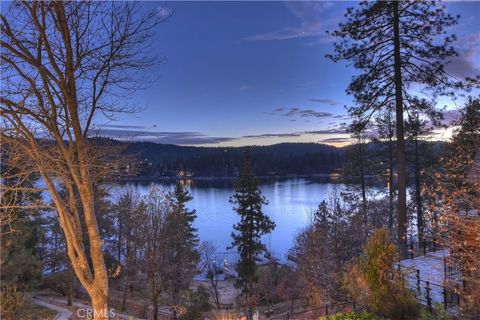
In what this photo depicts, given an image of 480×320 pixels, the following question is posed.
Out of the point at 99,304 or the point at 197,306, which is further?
the point at 197,306

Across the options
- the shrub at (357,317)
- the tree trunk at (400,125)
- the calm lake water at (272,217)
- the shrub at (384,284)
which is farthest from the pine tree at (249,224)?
the shrub at (357,317)

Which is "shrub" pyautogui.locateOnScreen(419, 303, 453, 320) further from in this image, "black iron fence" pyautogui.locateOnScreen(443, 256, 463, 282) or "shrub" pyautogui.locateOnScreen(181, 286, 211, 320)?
"shrub" pyautogui.locateOnScreen(181, 286, 211, 320)

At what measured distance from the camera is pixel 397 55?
482 inches

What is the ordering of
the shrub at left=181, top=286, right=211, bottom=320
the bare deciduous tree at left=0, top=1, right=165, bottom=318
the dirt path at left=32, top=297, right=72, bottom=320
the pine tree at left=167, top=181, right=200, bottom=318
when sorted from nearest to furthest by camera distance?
the bare deciduous tree at left=0, top=1, right=165, bottom=318 → the dirt path at left=32, top=297, right=72, bottom=320 → the shrub at left=181, top=286, right=211, bottom=320 → the pine tree at left=167, top=181, right=200, bottom=318

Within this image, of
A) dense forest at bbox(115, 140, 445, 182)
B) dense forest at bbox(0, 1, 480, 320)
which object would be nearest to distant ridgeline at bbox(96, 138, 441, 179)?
dense forest at bbox(115, 140, 445, 182)

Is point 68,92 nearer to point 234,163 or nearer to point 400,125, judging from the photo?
point 400,125

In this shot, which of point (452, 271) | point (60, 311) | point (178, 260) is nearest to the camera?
point (452, 271)

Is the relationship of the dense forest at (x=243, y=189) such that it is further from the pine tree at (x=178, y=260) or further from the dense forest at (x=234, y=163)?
the dense forest at (x=234, y=163)

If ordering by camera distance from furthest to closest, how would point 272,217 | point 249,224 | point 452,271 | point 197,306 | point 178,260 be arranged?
point 272,217 → point 249,224 → point 178,260 → point 197,306 → point 452,271

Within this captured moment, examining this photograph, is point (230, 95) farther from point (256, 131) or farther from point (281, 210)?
point (281, 210)

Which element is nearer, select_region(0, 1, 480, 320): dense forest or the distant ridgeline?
select_region(0, 1, 480, 320): dense forest

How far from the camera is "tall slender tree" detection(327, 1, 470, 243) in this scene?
1161cm

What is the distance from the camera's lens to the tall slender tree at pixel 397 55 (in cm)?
1161

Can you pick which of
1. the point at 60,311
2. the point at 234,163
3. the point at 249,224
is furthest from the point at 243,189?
the point at 234,163
